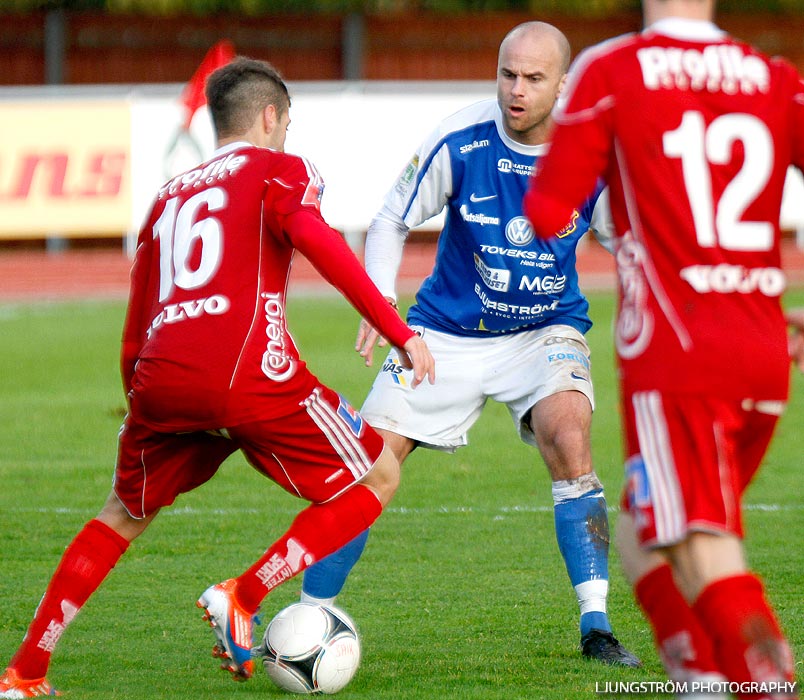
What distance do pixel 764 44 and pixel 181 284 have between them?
25.6m

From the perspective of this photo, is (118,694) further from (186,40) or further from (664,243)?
(186,40)

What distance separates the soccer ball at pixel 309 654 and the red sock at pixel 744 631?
159 centimetres

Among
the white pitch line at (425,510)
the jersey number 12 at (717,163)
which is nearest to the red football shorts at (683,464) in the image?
the jersey number 12 at (717,163)

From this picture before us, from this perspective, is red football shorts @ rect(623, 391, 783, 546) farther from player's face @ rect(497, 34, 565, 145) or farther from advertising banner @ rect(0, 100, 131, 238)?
advertising banner @ rect(0, 100, 131, 238)

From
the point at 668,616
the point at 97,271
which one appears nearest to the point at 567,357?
the point at 668,616

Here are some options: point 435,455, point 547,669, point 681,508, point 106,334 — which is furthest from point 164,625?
point 106,334

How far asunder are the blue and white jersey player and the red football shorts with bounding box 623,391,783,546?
176 centimetres

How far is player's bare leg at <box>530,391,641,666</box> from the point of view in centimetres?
489

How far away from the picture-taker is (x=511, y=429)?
1009 cm

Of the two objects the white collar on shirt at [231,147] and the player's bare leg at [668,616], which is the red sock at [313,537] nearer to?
the white collar on shirt at [231,147]

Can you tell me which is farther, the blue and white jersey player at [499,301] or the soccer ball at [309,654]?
the blue and white jersey player at [499,301]

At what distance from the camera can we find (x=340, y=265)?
418 centimetres

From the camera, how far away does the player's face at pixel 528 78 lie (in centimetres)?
507

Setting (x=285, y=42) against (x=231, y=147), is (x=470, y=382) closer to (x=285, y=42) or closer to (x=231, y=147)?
(x=231, y=147)
